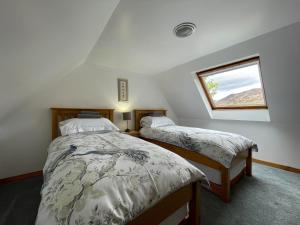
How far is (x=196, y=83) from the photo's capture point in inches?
133

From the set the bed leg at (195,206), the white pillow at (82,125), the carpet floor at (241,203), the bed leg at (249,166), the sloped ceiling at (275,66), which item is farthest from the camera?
the bed leg at (249,166)

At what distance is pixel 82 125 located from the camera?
2340 mm

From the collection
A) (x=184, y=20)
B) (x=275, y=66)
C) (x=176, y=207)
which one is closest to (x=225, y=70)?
(x=275, y=66)

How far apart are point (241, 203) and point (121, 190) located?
1.73m

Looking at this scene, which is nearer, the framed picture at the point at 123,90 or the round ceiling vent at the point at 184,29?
the round ceiling vent at the point at 184,29

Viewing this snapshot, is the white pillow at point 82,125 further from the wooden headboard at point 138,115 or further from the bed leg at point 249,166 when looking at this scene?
the bed leg at point 249,166

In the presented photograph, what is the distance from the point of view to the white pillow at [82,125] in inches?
86.8

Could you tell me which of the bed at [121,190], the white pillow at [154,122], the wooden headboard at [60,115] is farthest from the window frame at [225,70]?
the wooden headboard at [60,115]

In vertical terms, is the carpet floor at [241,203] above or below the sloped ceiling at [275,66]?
below

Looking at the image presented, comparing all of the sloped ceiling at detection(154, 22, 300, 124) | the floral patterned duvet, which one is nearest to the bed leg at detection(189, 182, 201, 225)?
the floral patterned duvet

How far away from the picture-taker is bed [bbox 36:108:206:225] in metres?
0.68

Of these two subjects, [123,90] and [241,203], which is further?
[123,90]

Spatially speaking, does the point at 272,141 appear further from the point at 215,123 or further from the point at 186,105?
the point at 186,105

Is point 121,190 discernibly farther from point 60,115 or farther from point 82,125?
point 60,115
